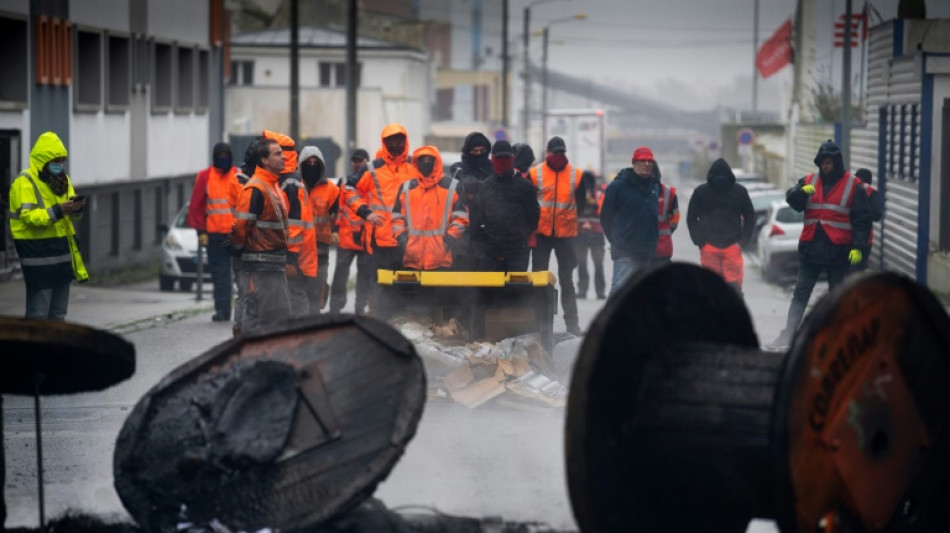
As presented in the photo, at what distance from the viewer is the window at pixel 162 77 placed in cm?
3359

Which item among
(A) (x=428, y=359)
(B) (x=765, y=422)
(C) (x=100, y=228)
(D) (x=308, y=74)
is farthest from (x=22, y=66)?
(D) (x=308, y=74)

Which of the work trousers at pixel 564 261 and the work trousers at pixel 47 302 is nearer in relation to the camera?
the work trousers at pixel 47 302

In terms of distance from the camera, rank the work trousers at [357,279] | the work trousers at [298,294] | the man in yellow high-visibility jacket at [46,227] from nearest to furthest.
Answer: the man in yellow high-visibility jacket at [46,227] → the work trousers at [298,294] → the work trousers at [357,279]

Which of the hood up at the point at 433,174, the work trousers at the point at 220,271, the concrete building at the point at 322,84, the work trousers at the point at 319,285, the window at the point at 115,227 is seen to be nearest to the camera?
the hood up at the point at 433,174

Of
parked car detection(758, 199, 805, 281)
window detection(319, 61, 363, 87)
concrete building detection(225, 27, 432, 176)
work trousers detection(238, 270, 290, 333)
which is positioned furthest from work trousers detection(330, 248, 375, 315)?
window detection(319, 61, 363, 87)

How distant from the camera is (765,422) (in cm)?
524

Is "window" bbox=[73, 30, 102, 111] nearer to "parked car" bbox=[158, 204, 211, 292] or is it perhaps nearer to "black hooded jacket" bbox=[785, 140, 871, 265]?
"parked car" bbox=[158, 204, 211, 292]

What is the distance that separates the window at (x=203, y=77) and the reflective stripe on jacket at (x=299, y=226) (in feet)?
84.0

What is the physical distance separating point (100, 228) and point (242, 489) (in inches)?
914

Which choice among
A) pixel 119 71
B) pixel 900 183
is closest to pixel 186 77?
pixel 119 71

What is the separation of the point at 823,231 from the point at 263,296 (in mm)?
5155

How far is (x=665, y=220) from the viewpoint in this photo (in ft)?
46.1

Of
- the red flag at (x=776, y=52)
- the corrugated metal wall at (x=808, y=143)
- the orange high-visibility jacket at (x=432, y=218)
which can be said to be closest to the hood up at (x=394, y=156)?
the orange high-visibility jacket at (x=432, y=218)

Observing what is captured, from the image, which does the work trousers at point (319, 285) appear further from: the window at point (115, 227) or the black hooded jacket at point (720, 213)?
the window at point (115, 227)
